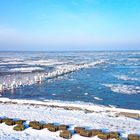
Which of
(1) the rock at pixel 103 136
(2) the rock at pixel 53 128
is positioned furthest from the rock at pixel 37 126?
(1) the rock at pixel 103 136

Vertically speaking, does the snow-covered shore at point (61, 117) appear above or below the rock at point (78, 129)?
below

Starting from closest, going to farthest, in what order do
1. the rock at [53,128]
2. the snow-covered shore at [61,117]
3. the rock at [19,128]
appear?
1. the snow-covered shore at [61,117]
2. the rock at [53,128]
3. the rock at [19,128]

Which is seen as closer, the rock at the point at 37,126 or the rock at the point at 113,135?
the rock at the point at 113,135

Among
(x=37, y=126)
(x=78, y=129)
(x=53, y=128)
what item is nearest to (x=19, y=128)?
(x=37, y=126)

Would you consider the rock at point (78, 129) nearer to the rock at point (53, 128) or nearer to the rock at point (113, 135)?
the rock at point (53, 128)

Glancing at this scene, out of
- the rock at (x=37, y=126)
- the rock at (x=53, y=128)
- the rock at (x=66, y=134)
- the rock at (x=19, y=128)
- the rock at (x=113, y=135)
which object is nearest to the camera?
the rock at (x=113, y=135)

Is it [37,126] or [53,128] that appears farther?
[37,126]

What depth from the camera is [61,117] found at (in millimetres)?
25094

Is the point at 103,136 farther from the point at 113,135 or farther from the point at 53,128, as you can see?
the point at 53,128

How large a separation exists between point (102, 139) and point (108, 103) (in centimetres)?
1460

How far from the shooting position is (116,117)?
84.5ft

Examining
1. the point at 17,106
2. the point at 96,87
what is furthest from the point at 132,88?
the point at 17,106

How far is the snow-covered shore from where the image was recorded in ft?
66.5

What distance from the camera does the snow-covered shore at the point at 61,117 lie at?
798 inches
